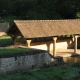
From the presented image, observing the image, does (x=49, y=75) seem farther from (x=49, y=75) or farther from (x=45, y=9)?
(x=45, y=9)

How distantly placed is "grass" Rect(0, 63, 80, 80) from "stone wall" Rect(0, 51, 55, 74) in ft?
2.81

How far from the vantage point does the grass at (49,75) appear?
16139mm

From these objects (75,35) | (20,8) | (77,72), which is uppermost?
(20,8)

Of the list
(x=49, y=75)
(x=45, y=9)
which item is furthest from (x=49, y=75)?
(x=45, y=9)

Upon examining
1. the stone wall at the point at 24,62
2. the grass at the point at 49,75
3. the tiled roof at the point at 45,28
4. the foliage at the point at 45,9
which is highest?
the foliage at the point at 45,9

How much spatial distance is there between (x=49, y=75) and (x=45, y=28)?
924 cm

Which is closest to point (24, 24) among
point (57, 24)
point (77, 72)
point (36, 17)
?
point (57, 24)

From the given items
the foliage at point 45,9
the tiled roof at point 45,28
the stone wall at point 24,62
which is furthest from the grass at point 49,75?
the foliage at point 45,9

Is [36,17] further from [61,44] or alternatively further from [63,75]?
[63,75]

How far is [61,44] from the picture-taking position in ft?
96.4

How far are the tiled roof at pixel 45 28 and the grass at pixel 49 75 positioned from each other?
229 inches

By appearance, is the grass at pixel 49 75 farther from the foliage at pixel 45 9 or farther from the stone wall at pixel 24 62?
the foliage at pixel 45 9

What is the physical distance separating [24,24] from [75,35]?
5672 millimetres

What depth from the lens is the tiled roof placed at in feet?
78.6
